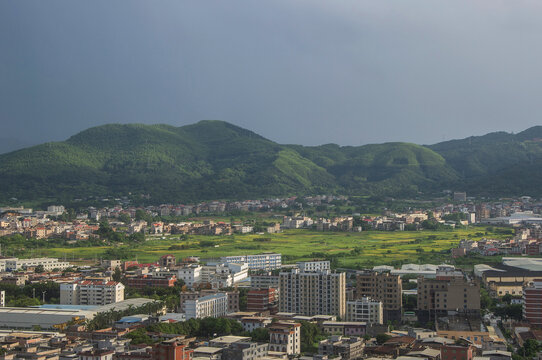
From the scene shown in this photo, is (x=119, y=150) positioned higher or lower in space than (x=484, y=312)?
higher

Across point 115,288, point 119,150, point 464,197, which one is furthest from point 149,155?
point 115,288

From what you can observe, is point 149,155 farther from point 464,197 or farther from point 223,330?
point 223,330

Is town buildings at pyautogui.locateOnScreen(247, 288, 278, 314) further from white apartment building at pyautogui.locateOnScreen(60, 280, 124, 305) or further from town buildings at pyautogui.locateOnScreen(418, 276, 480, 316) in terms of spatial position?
white apartment building at pyautogui.locateOnScreen(60, 280, 124, 305)

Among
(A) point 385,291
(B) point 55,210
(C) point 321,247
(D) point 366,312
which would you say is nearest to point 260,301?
(D) point 366,312

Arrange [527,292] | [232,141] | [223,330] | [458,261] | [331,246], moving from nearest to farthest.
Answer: [223,330], [527,292], [458,261], [331,246], [232,141]

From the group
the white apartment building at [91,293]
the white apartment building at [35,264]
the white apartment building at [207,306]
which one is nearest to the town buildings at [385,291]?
the white apartment building at [207,306]

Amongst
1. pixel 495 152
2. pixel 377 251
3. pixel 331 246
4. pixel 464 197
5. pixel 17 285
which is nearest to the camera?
pixel 17 285

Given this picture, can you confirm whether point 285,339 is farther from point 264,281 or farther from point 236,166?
point 236,166
